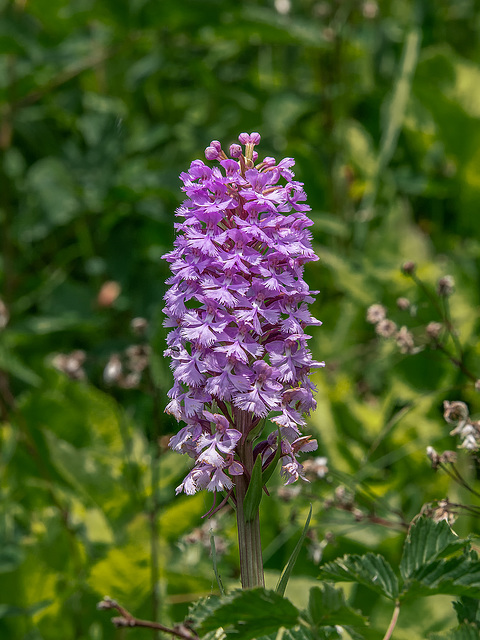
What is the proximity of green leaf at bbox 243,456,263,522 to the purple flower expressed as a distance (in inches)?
1.1

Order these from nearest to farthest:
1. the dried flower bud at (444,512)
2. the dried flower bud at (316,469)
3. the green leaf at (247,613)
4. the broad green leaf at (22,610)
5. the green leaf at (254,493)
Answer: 1. the green leaf at (247,613)
2. the green leaf at (254,493)
3. the dried flower bud at (444,512)
4. the dried flower bud at (316,469)
5. the broad green leaf at (22,610)

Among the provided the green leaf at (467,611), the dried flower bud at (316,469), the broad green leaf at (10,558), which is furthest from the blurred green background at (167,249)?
the green leaf at (467,611)

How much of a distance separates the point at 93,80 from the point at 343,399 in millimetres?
1936

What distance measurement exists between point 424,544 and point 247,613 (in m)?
0.28

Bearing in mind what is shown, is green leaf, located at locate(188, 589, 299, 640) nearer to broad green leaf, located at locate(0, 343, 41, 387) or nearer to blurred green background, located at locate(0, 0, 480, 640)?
blurred green background, located at locate(0, 0, 480, 640)

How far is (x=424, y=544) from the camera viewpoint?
3.28 feet

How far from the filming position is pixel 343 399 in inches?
94.0

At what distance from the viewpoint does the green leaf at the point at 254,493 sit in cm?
94

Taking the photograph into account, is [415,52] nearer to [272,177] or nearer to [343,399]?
[343,399]

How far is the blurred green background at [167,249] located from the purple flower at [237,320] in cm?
74

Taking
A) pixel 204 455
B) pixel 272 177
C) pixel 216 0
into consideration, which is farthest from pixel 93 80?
pixel 204 455

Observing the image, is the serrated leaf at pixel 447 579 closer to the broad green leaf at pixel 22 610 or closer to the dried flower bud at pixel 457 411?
the dried flower bud at pixel 457 411

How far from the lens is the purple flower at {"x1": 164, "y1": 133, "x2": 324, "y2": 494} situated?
0.96m

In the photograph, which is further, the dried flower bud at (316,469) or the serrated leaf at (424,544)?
the dried flower bud at (316,469)
